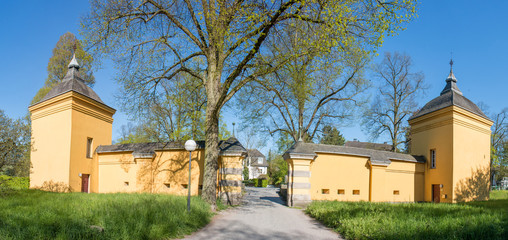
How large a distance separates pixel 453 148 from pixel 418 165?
213 cm

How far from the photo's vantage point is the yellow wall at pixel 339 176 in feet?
53.9

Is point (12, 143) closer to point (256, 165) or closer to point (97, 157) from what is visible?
point (97, 157)

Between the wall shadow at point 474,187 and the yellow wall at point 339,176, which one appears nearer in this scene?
the yellow wall at point 339,176

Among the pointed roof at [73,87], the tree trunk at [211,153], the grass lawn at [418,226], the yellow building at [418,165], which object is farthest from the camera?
the pointed roof at [73,87]

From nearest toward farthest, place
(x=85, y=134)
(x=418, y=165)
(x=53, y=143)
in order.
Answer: (x=53, y=143) < (x=85, y=134) < (x=418, y=165)

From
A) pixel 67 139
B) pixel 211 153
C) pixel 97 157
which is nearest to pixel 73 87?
pixel 67 139

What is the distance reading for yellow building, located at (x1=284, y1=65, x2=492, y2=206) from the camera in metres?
16.3

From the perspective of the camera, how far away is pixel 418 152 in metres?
20.9

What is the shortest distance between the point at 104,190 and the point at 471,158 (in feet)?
67.6

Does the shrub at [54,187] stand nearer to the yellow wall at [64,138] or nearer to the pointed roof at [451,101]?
the yellow wall at [64,138]

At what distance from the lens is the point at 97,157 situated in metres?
18.6

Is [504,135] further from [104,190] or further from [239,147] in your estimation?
Result: [104,190]

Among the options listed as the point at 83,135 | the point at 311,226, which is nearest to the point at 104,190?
the point at 83,135

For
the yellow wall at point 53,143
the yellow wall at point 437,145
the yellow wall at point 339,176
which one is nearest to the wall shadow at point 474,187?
the yellow wall at point 437,145
